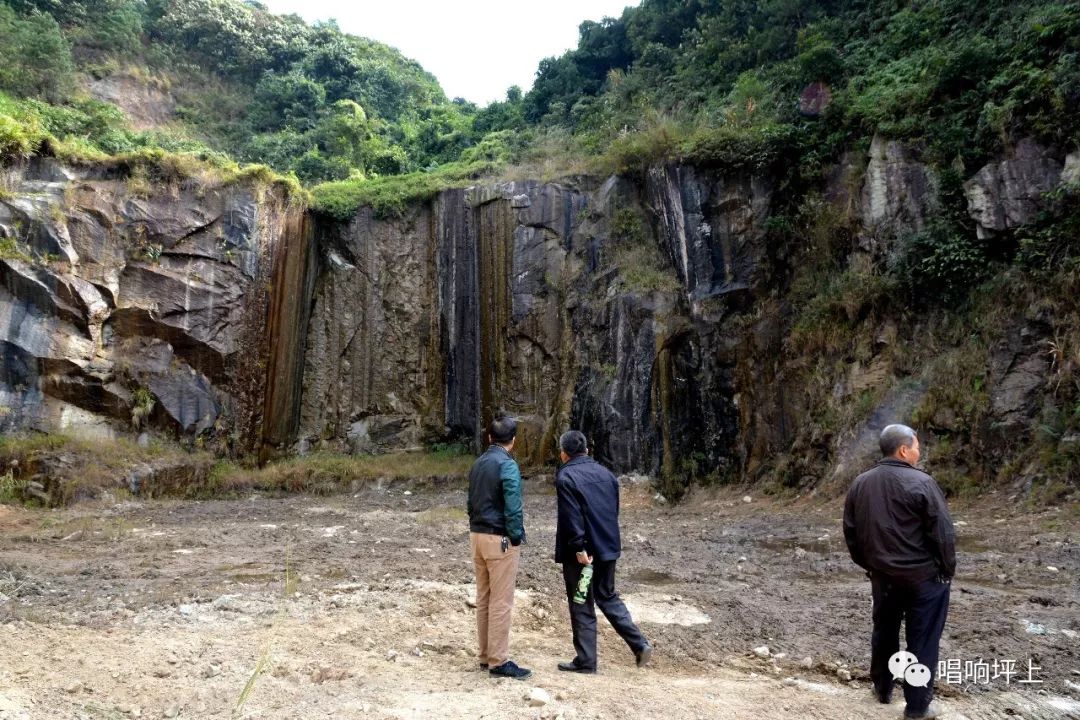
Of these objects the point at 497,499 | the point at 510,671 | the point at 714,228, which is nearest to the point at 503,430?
the point at 497,499

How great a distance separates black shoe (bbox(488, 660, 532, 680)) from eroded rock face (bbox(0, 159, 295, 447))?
595 inches

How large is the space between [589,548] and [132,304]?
639 inches

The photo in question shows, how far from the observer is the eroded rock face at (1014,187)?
11.3 m

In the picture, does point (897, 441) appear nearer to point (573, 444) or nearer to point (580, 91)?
point (573, 444)

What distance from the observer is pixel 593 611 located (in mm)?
4133

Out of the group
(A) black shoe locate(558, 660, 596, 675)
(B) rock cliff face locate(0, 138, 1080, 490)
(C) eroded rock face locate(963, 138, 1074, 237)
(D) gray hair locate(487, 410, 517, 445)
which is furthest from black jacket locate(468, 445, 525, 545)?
(C) eroded rock face locate(963, 138, 1074, 237)

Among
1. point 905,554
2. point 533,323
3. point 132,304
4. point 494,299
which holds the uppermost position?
point 494,299

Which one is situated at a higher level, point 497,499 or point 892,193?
point 892,193

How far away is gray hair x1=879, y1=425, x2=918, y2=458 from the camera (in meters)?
3.55

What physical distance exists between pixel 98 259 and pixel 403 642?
50.8ft

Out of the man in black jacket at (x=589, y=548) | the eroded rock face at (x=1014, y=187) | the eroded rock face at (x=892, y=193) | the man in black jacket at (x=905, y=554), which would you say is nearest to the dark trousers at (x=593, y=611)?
the man in black jacket at (x=589, y=548)

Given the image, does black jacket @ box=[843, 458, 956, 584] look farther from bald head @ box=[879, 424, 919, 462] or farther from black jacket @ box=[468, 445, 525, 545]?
black jacket @ box=[468, 445, 525, 545]

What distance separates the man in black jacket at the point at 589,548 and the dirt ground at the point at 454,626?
195mm

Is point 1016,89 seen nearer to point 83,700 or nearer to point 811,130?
point 811,130
